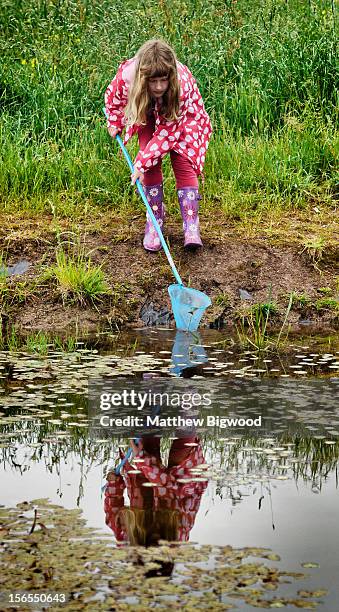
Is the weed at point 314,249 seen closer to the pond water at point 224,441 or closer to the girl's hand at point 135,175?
the pond water at point 224,441

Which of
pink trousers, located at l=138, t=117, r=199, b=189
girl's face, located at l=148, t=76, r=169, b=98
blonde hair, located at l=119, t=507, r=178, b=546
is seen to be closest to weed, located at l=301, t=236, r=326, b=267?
pink trousers, located at l=138, t=117, r=199, b=189

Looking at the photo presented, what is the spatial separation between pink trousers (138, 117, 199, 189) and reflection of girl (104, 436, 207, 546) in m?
2.38

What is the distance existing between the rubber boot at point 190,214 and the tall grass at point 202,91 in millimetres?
607

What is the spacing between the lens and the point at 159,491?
338 cm

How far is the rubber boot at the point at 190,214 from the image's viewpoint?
5973 mm

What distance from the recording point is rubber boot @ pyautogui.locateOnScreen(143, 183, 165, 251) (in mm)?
6023

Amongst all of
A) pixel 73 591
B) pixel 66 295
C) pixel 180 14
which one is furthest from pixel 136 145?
pixel 73 591

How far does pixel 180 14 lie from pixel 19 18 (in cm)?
122

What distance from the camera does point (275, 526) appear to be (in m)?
3.15

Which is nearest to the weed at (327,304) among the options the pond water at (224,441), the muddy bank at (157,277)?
the muddy bank at (157,277)

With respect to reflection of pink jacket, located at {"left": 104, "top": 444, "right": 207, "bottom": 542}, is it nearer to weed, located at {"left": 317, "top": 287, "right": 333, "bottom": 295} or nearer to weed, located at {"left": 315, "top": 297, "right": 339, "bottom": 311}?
weed, located at {"left": 315, "top": 297, "right": 339, "bottom": 311}

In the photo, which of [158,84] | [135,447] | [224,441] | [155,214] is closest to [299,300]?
[155,214]

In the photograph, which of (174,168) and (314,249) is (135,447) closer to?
(174,168)

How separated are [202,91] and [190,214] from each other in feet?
5.44
